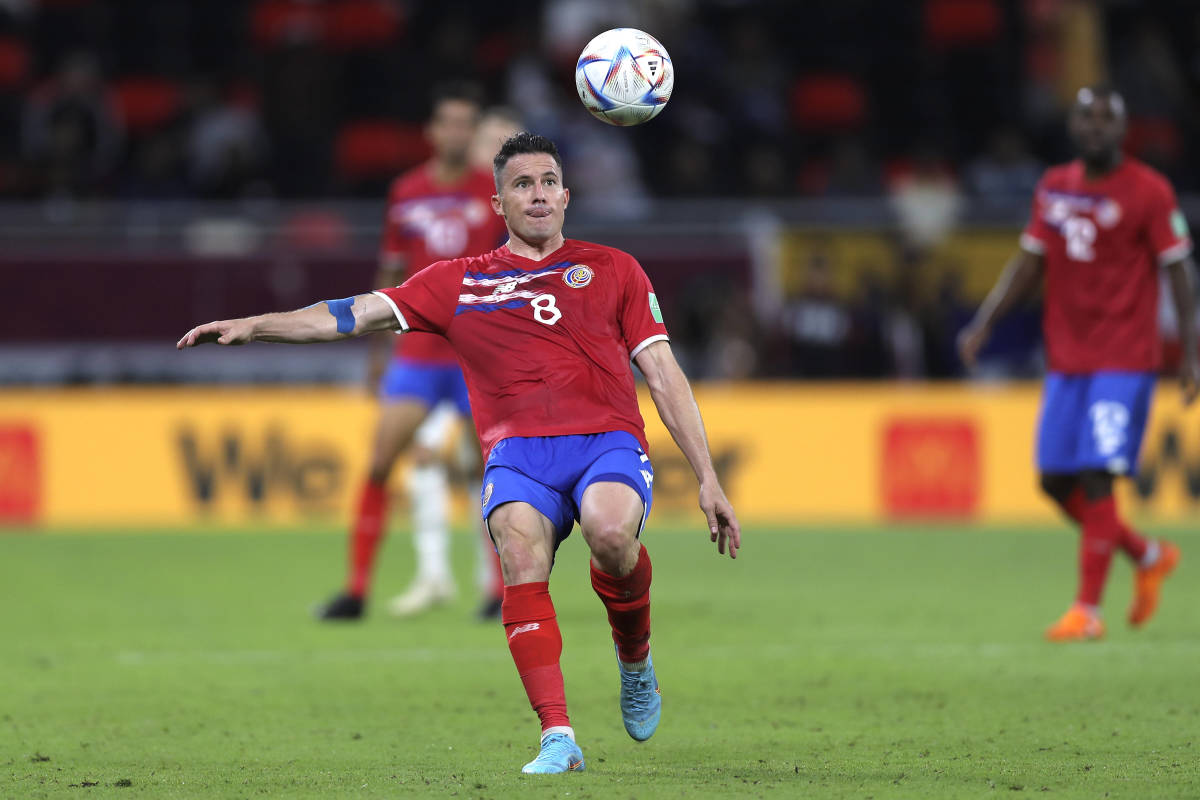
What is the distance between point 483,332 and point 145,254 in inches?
404

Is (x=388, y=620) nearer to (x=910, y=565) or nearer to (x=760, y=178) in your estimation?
(x=910, y=565)

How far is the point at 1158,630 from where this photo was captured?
942cm

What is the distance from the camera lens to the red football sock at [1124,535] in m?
9.30

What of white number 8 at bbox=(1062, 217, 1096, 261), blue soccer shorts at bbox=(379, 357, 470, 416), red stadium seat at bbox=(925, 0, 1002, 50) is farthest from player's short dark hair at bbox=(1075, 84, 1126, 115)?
red stadium seat at bbox=(925, 0, 1002, 50)

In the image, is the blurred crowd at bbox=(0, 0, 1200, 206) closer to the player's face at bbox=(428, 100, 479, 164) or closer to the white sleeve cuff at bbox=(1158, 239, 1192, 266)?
the player's face at bbox=(428, 100, 479, 164)

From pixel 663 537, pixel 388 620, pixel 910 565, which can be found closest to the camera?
pixel 388 620

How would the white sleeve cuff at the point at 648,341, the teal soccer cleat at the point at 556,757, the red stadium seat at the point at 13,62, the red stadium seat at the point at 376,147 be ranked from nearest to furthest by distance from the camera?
the teal soccer cleat at the point at 556,757, the white sleeve cuff at the point at 648,341, the red stadium seat at the point at 376,147, the red stadium seat at the point at 13,62

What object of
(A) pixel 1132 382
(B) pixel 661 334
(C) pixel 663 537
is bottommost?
(C) pixel 663 537

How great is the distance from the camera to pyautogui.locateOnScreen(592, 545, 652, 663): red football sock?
19.4ft

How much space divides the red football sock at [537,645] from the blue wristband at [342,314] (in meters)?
0.97

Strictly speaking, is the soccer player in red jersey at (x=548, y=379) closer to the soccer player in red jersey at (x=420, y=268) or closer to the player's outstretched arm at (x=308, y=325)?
the player's outstretched arm at (x=308, y=325)

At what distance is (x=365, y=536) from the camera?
1005 cm

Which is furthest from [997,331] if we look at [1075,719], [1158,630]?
[1075,719]

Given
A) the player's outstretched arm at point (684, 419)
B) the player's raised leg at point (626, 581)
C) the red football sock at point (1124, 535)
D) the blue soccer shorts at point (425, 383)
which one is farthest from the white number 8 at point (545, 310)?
the red football sock at point (1124, 535)
